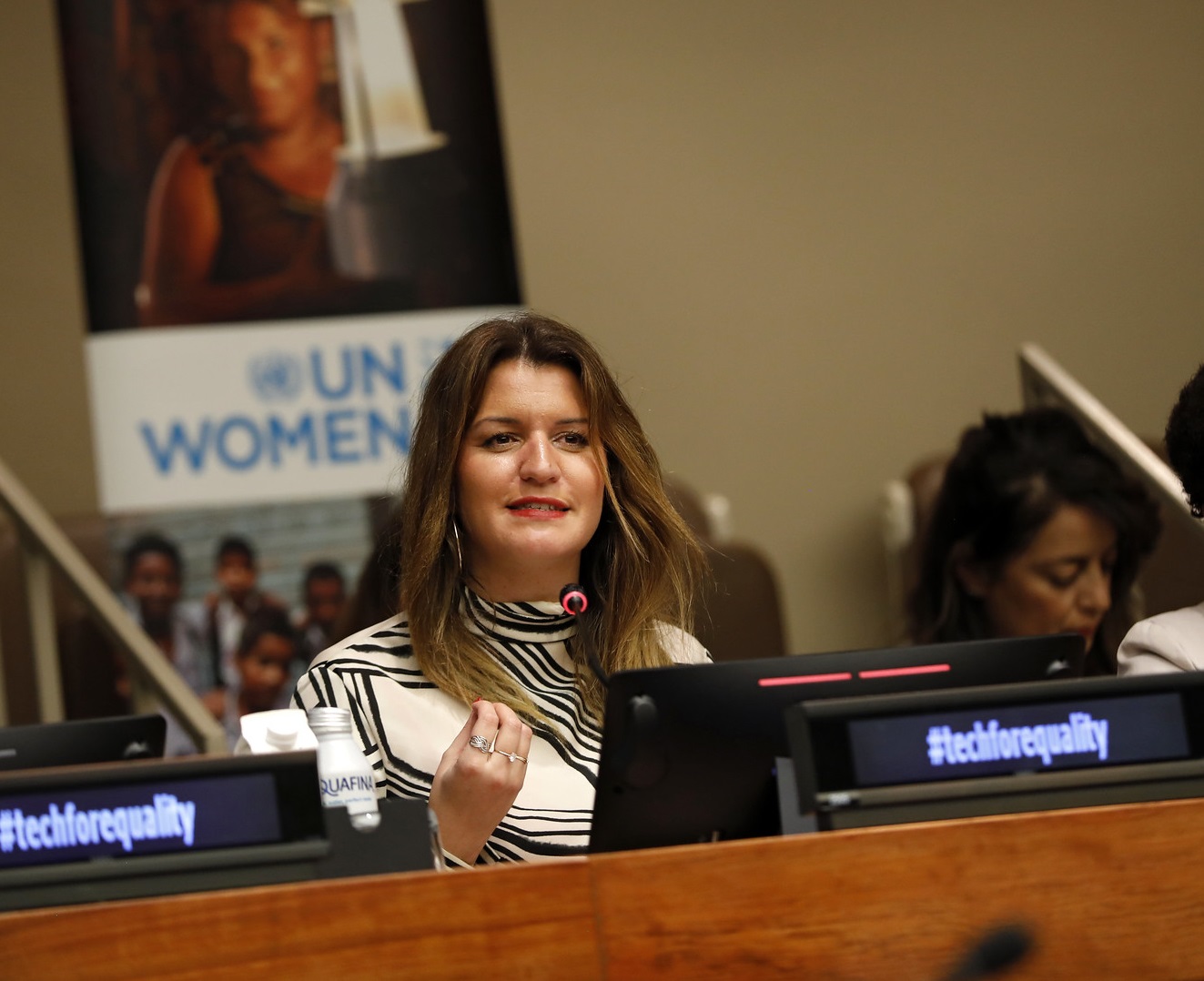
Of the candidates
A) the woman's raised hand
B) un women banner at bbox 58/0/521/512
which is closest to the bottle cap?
the woman's raised hand

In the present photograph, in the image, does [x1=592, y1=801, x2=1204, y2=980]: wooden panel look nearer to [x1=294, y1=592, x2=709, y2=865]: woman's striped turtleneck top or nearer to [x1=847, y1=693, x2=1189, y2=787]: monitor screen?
[x1=847, y1=693, x2=1189, y2=787]: monitor screen

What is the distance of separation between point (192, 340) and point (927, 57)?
2.29 metres

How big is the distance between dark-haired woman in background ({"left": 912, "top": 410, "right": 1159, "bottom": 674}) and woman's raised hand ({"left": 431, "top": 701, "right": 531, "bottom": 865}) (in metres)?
1.50

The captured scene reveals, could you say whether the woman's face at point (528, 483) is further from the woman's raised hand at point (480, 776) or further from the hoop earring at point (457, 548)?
the woman's raised hand at point (480, 776)

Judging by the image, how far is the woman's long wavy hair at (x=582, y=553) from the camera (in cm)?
180

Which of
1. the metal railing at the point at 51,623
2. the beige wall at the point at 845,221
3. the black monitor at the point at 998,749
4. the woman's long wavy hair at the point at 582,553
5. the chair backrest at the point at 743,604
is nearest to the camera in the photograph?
the black monitor at the point at 998,749

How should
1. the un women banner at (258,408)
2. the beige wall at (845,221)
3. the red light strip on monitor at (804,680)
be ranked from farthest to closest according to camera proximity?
Result: 1. the beige wall at (845,221)
2. the un women banner at (258,408)
3. the red light strip on monitor at (804,680)

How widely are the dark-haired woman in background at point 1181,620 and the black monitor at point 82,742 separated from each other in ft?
3.53

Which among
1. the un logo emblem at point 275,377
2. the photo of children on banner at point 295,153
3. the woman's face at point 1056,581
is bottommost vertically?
the woman's face at point 1056,581

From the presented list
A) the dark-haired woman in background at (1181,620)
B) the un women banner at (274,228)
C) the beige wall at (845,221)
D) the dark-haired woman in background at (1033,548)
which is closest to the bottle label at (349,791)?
the dark-haired woman in background at (1181,620)

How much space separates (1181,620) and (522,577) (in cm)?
80

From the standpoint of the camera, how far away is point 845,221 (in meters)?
4.41

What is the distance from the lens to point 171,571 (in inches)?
141

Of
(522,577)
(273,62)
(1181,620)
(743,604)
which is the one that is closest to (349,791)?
(522,577)
